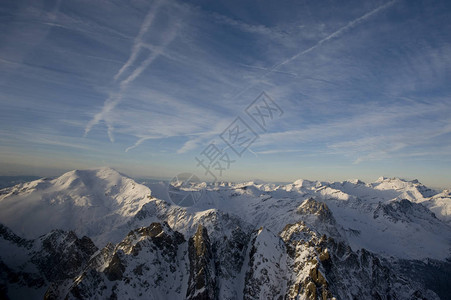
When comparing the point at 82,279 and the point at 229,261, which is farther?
the point at 229,261

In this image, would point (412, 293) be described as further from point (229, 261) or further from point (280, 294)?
point (229, 261)

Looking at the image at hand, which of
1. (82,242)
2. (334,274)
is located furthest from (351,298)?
(82,242)

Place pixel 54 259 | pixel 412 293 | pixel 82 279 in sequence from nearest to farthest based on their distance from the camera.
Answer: pixel 82 279
pixel 412 293
pixel 54 259

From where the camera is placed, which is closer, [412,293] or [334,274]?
[334,274]

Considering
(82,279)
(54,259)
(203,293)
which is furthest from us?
(54,259)

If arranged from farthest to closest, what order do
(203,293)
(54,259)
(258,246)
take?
(54,259) → (258,246) → (203,293)

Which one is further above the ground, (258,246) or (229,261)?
(258,246)

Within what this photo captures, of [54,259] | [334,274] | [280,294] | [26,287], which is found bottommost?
[26,287]

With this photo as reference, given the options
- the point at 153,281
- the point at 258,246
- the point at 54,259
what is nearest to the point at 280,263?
the point at 258,246

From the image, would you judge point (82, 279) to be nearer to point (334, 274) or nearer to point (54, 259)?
point (54, 259)

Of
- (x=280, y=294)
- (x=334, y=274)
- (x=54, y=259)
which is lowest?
(x=54, y=259)
